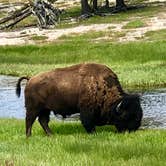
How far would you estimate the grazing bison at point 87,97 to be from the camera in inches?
562

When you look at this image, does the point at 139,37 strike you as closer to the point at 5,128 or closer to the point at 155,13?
the point at 155,13

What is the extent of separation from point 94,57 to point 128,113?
2385 cm

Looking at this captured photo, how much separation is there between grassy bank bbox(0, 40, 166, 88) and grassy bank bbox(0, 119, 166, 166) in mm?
14598

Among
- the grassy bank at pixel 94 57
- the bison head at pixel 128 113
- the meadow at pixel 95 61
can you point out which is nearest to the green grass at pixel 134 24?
the meadow at pixel 95 61

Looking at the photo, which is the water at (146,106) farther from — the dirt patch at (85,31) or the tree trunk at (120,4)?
the tree trunk at (120,4)

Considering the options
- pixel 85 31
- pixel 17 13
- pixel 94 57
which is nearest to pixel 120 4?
pixel 17 13

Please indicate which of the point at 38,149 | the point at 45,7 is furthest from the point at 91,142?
the point at 45,7

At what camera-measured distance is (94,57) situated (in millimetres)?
38000

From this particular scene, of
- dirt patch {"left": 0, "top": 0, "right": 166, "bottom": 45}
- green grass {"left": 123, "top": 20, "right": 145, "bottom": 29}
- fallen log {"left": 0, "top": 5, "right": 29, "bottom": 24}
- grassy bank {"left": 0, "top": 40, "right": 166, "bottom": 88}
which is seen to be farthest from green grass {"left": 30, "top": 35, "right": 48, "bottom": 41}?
fallen log {"left": 0, "top": 5, "right": 29, "bottom": 24}

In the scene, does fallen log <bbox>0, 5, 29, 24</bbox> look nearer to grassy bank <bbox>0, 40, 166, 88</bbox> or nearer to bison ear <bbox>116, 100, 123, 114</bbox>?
grassy bank <bbox>0, 40, 166, 88</bbox>

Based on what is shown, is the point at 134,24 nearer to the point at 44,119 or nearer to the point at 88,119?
the point at 44,119

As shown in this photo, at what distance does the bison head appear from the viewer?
14227mm

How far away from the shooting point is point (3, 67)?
36469 mm

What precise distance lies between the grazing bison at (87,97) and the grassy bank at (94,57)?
43.6 feet
